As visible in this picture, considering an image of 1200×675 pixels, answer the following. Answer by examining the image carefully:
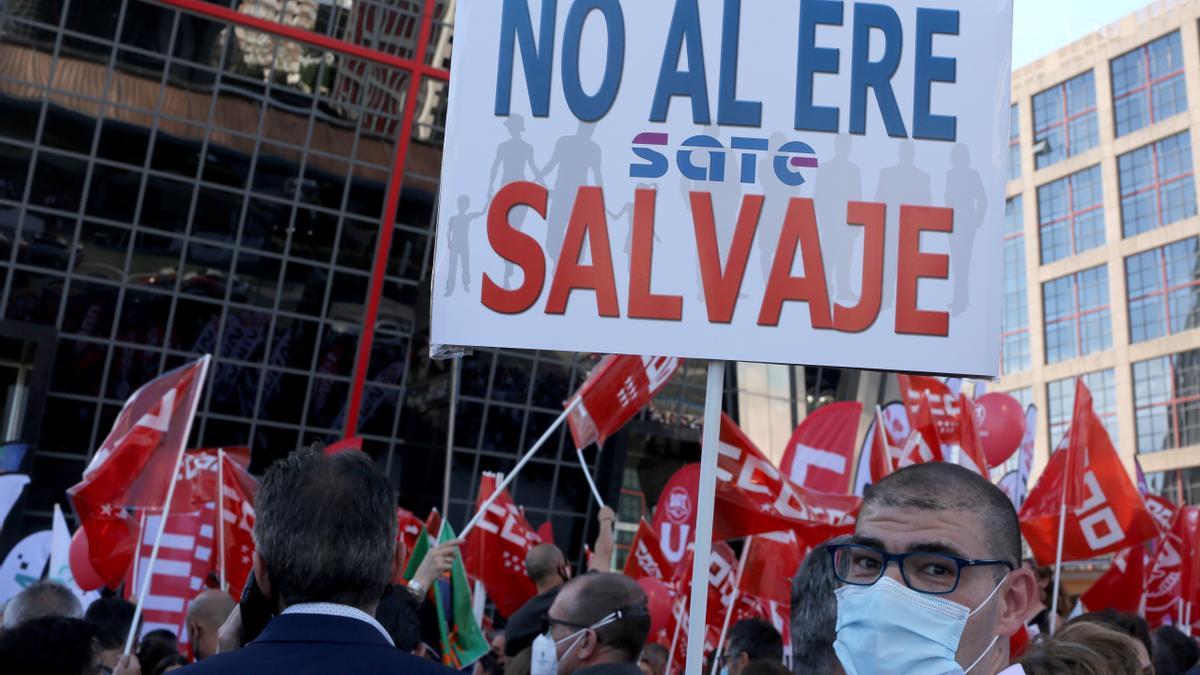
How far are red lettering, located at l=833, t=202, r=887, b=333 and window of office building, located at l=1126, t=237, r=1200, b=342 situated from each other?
176 feet

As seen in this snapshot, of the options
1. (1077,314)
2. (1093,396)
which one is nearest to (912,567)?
(1093,396)

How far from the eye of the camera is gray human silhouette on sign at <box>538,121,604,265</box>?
3836mm

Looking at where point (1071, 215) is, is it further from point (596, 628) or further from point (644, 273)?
point (644, 273)

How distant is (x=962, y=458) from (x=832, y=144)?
259 inches

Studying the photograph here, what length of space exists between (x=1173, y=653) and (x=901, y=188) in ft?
12.7

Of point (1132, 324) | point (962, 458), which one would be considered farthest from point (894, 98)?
point (1132, 324)

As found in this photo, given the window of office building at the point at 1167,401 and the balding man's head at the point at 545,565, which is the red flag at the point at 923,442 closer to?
the balding man's head at the point at 545,565

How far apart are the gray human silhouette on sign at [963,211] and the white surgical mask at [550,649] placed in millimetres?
1572

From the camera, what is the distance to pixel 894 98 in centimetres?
389

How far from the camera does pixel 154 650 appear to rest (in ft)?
22.9

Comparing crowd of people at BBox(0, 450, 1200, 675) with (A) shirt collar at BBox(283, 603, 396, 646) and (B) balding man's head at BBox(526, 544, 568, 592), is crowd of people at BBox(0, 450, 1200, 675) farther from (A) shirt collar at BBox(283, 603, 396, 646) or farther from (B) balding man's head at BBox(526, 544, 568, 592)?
(B) balding man's head at BBox(526, 544, 568, 592)

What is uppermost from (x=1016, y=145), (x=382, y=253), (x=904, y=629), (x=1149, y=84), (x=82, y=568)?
→ (x=1149, y=84)

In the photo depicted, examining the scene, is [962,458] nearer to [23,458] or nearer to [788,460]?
[788,460]

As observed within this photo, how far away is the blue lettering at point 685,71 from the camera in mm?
3898
